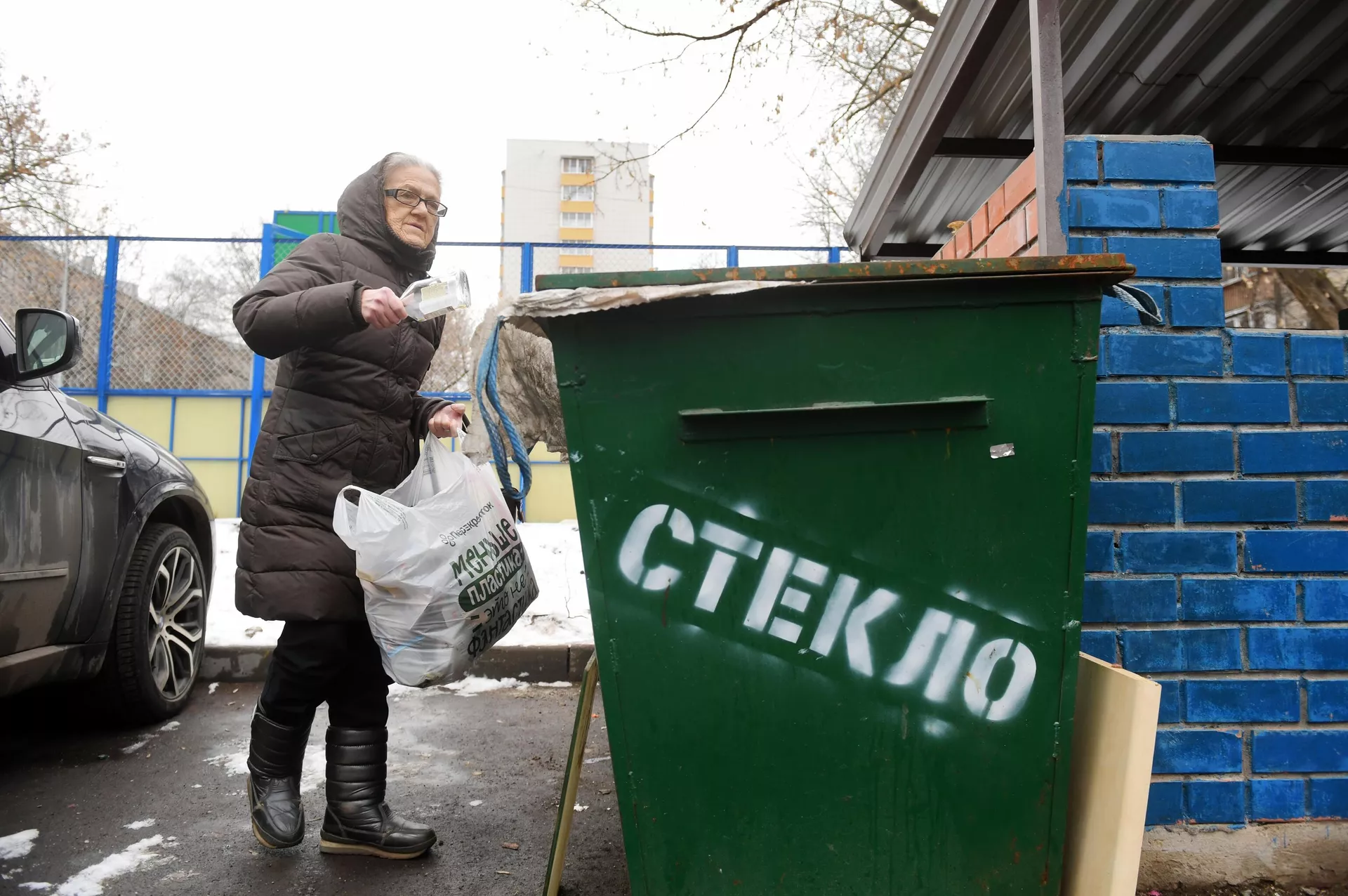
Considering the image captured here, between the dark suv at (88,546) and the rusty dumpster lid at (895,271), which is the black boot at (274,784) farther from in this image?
the rusty dumpster lid at (895,271)

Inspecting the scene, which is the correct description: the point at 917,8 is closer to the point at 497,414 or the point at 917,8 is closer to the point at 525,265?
the point at 525,265

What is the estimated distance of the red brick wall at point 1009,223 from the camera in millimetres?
2289

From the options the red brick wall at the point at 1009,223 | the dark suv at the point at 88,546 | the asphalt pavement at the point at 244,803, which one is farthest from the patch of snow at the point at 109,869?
the red brick wall at the point at 1009,223

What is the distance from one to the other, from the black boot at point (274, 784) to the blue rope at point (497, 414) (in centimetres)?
105

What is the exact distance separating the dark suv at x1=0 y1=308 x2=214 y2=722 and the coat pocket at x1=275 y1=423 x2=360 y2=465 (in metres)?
0.92

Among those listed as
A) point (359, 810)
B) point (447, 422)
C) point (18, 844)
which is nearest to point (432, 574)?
point (447, 422)

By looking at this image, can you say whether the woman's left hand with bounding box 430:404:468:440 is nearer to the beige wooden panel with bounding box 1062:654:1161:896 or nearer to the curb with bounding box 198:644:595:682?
the beige wooden panel with bounding box 1062:654:1161:896

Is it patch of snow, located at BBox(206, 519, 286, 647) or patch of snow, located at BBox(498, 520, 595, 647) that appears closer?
patch of snow, located at BBox(206, 519, 286, 647)

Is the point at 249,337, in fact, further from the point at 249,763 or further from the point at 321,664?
the point at 249,763

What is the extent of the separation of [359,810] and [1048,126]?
2.53 metres

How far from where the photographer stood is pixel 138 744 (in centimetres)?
337

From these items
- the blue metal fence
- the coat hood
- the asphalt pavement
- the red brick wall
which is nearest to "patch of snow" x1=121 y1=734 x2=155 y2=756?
the asphalt pavement

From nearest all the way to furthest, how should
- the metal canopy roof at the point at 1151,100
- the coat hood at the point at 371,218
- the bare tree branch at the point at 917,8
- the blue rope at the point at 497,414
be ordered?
the blue rope at the point at 497,414, the coat hood at the point at 371,218, the metal canopy roof at the point at 1151,100, the bare tree branch at the point at 917,8

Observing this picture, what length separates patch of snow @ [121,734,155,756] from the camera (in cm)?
330
